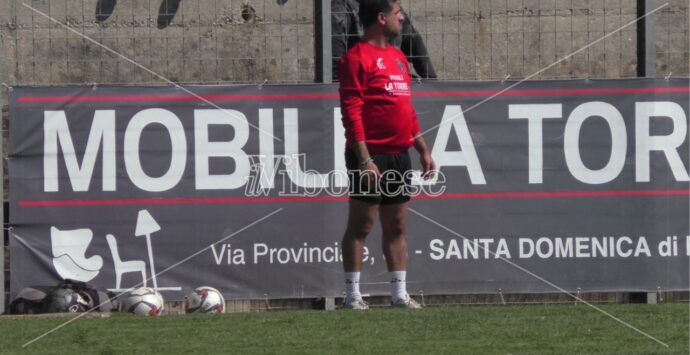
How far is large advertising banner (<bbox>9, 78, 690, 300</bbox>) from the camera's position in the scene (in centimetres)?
1060

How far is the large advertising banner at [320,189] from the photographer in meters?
10.6

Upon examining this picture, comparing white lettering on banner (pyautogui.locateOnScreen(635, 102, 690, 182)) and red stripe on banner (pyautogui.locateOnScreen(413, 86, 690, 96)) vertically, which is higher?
red stripe on banner (pyautogui.locateOnScreen(413, 86, 690, 96))

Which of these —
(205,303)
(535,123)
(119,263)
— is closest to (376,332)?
(205,303)

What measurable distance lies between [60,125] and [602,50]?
192 inches

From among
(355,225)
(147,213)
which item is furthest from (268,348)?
(147,213)

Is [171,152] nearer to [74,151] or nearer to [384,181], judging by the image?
[74,151]

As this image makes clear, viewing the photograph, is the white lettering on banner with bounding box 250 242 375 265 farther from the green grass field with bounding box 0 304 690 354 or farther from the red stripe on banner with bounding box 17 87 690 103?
the green grass field with bounding box 0 304 690 354

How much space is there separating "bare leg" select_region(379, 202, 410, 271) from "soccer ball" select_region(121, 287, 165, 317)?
1905mm

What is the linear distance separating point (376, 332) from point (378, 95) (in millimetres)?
1863

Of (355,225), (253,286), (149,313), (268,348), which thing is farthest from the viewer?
(253,286)

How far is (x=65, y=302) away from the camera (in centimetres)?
1015

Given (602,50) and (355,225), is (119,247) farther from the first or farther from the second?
(602,50)

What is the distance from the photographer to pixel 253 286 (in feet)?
35.0

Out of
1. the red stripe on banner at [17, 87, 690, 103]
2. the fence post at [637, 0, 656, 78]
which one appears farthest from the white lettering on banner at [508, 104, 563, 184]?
the fence post at [637, 0, 656, 78]
